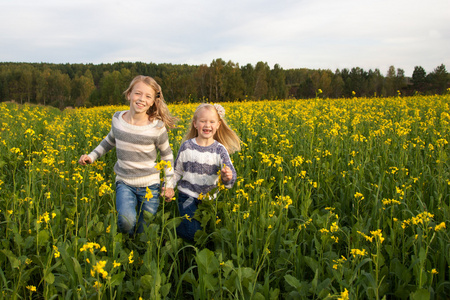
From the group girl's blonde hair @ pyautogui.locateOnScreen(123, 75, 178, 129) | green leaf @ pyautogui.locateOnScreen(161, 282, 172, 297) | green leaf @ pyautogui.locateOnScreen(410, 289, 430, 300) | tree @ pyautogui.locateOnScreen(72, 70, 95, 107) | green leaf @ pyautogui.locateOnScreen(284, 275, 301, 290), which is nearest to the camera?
green leaf @ pyautogui.locateOnScreen(410, 289, 430, 300)

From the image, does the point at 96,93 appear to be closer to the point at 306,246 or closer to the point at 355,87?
the point at 355,87

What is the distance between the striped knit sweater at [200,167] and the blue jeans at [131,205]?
12.4 inches

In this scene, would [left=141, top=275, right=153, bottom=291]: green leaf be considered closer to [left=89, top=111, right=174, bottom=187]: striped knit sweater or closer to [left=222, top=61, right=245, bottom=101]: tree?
[left=89, top=111, right=174, bottom=187]: striped knit sweater

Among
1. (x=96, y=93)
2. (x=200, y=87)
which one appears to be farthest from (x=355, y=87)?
(x=96, y=93)

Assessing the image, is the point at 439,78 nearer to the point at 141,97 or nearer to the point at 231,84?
the point at 231,84

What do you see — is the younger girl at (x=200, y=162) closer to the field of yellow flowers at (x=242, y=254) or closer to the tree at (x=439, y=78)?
the field of yellow flowers at (x=242, y=254)

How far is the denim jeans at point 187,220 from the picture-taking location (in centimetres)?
279

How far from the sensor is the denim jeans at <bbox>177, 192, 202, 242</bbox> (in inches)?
110

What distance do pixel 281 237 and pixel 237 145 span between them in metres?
1.35

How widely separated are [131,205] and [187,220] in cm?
57

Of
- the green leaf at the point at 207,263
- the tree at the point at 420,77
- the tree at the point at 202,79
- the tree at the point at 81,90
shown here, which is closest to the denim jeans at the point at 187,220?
the green leaf at the point at 207,263

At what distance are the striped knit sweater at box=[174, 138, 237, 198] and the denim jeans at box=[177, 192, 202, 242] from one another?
2.8 inches

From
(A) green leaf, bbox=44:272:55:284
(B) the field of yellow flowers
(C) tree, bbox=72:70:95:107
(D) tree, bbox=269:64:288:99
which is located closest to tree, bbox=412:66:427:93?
(D) tree, bbox=269:64:288:99

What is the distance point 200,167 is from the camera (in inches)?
121
